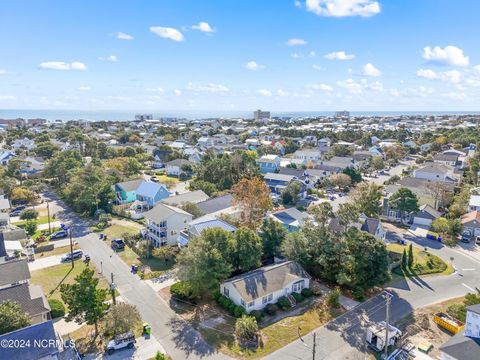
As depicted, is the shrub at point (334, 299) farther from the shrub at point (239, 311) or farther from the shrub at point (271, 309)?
the shrub at point (239, 311)

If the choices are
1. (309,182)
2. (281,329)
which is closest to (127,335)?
(281,329)

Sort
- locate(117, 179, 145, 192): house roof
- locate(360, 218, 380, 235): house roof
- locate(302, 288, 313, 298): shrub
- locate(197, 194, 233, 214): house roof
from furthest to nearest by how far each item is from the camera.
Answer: locate(117, 179, 145, 192): house roof, locate(197, 194, 233, 214): house roof, locate(360, 218, 380, 235): house roof, locate(302, 288, 313, 298): shrub

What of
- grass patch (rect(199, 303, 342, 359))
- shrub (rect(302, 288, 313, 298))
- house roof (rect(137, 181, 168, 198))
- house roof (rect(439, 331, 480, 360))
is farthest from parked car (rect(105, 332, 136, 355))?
house roof (rect(137, 181, 168, 198))

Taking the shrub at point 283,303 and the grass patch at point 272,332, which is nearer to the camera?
the grass patch at point 272,332

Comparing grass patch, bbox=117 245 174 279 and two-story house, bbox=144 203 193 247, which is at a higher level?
two-story house, bbox=144 203 193 247

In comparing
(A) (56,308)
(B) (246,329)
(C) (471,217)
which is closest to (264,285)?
(B) (246,329)

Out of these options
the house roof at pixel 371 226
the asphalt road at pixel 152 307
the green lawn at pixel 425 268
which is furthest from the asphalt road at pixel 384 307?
the house roof at pixel 371 226

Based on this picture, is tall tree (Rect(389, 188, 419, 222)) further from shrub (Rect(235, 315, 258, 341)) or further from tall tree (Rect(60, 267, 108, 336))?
tall tree (Rect(60, 267, 108, 336))
